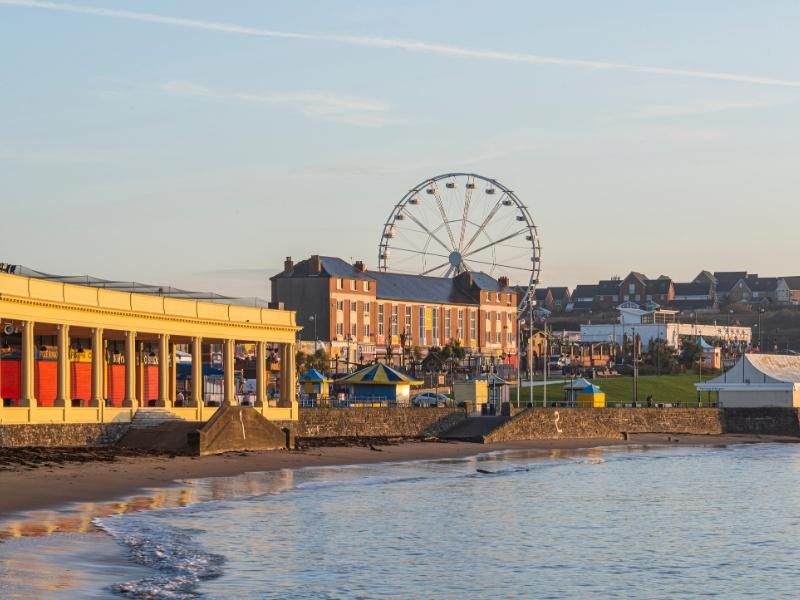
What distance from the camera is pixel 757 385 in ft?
332

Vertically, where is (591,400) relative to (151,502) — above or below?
above

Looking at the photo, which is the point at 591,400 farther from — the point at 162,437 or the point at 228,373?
the point at 162,437

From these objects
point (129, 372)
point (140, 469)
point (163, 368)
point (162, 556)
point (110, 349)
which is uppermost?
point (110, 349)

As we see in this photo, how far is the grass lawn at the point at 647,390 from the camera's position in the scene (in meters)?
115

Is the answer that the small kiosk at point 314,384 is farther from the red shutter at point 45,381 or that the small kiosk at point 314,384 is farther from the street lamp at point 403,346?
the street lamp at point 403,346

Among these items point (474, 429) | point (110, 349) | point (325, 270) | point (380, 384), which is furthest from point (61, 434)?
point (325, 270)

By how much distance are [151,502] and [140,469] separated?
27.1 ft

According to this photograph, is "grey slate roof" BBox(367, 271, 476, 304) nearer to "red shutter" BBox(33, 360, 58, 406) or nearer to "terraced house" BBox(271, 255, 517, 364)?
"terraced house" BBox(271, 255, 517, 364)

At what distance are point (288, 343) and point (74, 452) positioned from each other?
66.2 feet

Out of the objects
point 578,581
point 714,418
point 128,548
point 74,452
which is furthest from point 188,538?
point 714,418

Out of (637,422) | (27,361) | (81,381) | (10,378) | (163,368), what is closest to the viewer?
(27,361)

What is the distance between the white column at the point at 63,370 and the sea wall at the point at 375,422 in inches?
554

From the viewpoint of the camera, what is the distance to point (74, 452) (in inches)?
1924

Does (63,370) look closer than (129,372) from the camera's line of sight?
Yes
